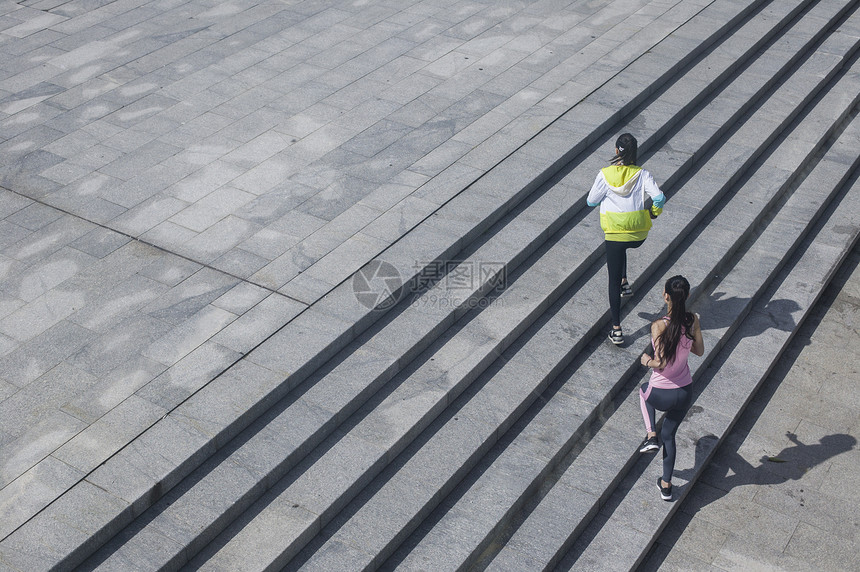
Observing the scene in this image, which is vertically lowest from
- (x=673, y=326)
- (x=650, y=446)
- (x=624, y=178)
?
(x=650, y=446)

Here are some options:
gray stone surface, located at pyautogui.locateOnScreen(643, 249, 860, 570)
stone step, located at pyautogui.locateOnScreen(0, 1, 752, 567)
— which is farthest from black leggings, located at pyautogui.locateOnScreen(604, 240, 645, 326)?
gray stone surface, located at pyautogui.locateOnScreen(643, 249, 860, 570)

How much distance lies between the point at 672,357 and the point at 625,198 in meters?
1.53

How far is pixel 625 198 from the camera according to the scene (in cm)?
700

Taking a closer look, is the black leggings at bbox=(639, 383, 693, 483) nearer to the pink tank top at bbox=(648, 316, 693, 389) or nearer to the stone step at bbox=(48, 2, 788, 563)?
the pink tank top at bbox=(648, 316, 693, 389)

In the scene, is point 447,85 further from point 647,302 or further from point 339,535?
point 339,535

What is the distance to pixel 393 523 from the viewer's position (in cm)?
615

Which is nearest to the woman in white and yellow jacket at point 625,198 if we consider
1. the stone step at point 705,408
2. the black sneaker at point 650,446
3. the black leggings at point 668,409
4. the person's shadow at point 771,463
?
the black leggings at point 668,409

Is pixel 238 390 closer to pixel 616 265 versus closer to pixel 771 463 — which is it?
pixel 616 265

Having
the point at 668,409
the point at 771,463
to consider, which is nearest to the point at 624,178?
the point at 668,409

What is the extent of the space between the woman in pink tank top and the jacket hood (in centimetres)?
118

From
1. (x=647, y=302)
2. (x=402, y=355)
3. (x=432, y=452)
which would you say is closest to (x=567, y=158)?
(x=647, y=302)

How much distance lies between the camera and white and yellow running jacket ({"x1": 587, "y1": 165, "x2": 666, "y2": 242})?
6969 mm

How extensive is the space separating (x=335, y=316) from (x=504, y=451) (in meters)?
1.80

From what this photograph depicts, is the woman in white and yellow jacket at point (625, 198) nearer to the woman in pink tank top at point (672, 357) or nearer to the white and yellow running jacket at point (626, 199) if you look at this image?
the white and yellow running jacket at point (626, 199)
